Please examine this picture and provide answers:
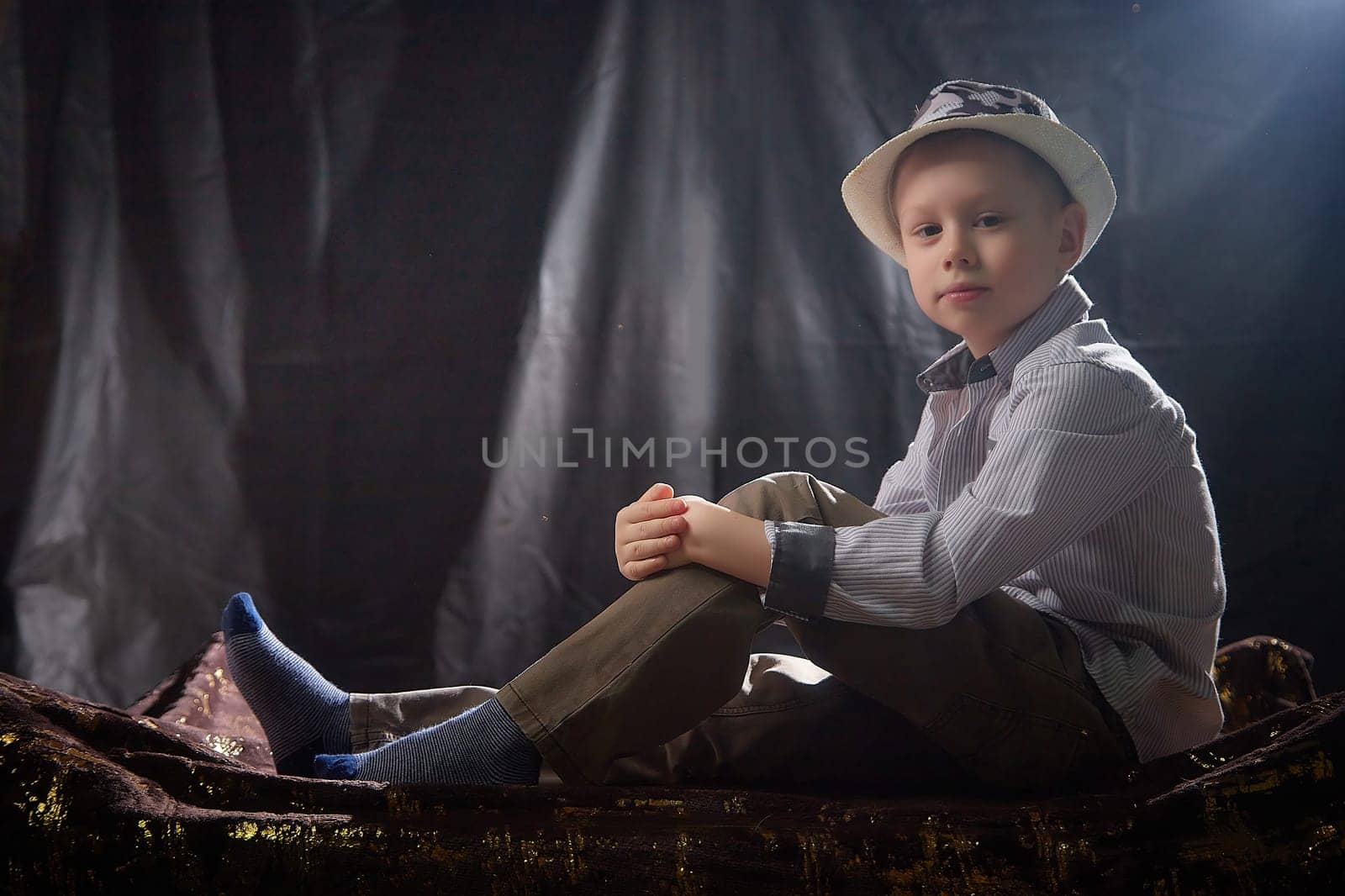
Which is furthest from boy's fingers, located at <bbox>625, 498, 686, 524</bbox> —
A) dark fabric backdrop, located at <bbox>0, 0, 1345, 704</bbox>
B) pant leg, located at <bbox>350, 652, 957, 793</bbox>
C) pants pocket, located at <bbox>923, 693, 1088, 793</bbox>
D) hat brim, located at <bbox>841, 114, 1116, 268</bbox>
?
dark fabric backdrop, located at <bbox>0, 0, 1345, 704</bbox>

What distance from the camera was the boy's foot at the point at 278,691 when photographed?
94 cm

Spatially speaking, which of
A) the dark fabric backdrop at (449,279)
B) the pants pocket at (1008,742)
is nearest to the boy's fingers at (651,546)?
the pants pocket at (1008,742)

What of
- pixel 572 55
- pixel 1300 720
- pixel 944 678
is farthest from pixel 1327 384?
pixel 572 55

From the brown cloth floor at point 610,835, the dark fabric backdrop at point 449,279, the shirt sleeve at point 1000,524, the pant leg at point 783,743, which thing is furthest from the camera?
the dark fabric backdrop at point 449,279

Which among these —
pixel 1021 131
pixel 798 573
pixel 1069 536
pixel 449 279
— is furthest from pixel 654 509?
pixel 449 279

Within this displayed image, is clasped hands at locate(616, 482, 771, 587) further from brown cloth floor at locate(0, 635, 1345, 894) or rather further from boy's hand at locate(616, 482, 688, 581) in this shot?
brown cloth floor at locate(0, 635, 1345, 894)

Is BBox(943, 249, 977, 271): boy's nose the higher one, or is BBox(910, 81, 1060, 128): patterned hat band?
BBox(910, 81, 1060, 128): patterned hat band

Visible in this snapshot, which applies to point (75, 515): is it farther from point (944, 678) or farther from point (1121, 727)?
point (1121, 727)

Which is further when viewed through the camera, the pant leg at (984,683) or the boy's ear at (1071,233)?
the boy's ear at (1071,233)

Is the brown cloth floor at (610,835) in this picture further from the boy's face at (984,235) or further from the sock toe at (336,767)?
the boy's face at (984,235)

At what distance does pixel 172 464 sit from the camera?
5.41ft

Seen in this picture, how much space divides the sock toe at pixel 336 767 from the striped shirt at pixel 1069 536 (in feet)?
1.32

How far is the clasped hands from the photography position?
34.6 inches

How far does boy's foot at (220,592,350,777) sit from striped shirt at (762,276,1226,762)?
18.2 inches
